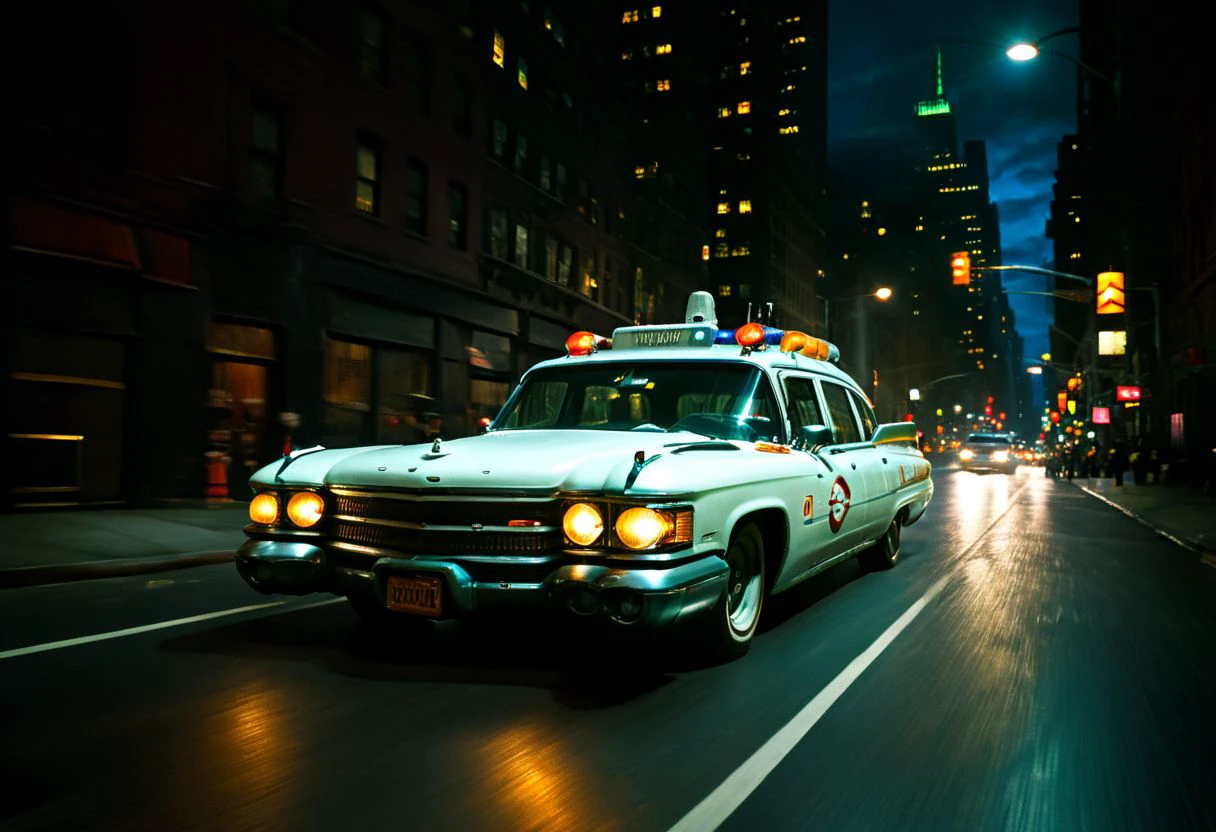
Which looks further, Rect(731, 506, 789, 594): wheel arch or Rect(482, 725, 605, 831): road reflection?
Rect(731, 506, 789, 594): wheel arch

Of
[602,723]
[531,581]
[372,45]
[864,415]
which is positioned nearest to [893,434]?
[864,415]

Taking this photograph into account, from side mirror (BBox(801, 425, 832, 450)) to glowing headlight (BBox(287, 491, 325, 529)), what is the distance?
3026 mm

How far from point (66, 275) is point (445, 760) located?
1279cm

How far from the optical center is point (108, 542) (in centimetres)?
1067

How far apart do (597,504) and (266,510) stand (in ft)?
6.67

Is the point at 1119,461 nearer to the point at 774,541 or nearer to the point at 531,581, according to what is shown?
the point at 774,541

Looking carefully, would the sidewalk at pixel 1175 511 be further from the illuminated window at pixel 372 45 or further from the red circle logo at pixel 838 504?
the illuminated window at pixel 372 45

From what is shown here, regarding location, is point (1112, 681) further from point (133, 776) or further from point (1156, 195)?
point (1156, 195)

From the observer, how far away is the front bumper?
14.3 feet

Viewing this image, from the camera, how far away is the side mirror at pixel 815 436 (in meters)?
6.12

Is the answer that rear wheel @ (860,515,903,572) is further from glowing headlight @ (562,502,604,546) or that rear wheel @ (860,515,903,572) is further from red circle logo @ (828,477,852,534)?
glowing headlight @ (562,502,604,546)

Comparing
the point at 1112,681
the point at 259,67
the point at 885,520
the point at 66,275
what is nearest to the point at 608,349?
the point at 885,520

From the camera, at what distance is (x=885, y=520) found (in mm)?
8703

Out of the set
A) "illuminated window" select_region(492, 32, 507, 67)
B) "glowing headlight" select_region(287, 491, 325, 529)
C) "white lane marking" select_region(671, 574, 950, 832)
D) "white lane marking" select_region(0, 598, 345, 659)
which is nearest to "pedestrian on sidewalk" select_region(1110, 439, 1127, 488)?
"illuminated window" select_region(492, 32, 507, 67)
